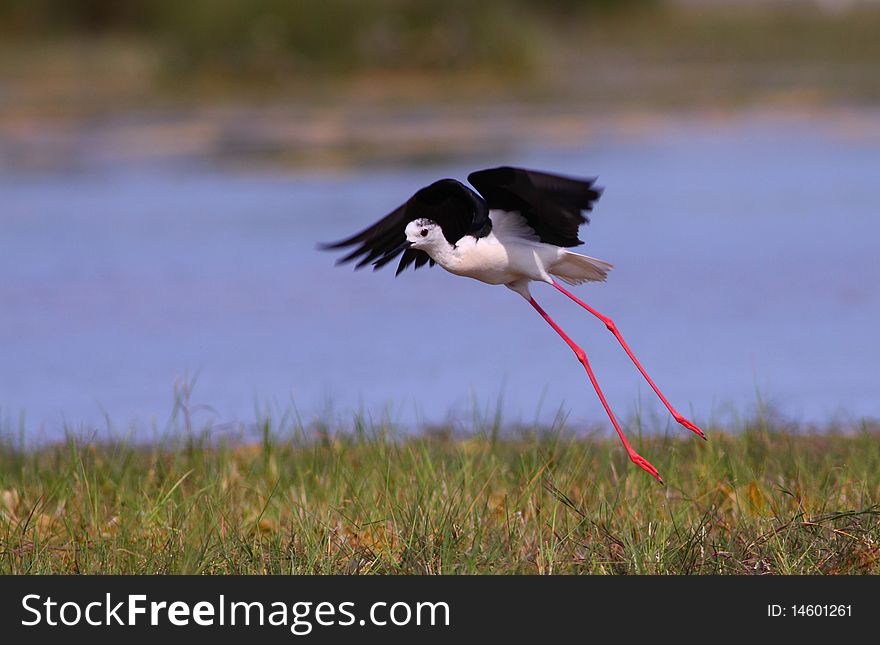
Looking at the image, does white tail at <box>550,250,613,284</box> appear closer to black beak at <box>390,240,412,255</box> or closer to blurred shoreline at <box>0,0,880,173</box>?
black beak at <box>390,240,412,255</box>

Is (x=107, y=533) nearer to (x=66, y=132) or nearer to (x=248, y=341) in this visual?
(x=248, y=341)

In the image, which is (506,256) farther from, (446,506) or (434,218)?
(446,506)

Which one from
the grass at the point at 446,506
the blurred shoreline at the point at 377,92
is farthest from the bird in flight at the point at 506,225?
the blurred shoreline at the point at 377,92

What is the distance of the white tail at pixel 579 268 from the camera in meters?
5.03

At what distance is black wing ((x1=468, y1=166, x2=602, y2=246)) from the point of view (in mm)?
4754

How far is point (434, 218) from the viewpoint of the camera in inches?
193

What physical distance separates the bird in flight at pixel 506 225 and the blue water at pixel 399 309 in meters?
1.78

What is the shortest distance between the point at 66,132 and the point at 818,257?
10.7 meters

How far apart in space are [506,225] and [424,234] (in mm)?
309

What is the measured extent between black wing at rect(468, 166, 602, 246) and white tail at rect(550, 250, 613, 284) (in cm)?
6

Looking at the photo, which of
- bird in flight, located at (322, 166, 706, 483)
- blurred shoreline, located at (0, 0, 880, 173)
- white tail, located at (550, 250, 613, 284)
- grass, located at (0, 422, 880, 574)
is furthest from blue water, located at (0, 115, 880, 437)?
blurred shoreline, located at (0, 0, 880, 173)

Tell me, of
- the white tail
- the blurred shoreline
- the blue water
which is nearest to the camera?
the white tail

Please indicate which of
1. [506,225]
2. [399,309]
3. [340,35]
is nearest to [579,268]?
[506,225]
